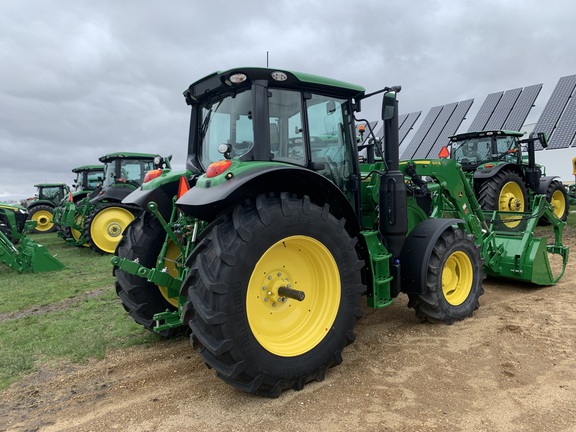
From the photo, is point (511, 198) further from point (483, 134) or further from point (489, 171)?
point (483, 134)

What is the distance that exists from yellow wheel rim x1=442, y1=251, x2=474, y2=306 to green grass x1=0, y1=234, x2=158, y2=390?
2983 millimetres

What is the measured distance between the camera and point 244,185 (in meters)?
2.80

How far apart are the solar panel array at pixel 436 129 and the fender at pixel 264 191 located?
1724 cm

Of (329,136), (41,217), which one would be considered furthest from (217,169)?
(41,217)

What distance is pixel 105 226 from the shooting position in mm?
10320

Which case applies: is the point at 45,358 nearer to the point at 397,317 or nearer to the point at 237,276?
the point at 237,276

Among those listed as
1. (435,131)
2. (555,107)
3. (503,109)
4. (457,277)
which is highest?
(503,109)

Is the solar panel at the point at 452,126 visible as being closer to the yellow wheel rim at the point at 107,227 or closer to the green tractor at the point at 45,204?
the yellow wheel rim at the point at 107,227

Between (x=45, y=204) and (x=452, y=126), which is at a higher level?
(x=452, y=126)

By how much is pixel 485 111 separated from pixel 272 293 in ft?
69.8

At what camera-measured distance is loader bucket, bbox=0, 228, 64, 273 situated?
7.78m

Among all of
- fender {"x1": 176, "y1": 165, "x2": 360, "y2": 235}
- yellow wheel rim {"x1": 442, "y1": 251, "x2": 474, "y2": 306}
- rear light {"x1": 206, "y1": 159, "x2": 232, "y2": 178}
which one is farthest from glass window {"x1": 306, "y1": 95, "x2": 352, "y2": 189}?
yellow wheel rim {"x1": 442, "y1": 251, "x2": 474, "y2": 306}

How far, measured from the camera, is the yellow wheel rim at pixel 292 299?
293 centimetres

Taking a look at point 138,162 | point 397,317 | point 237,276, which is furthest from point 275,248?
point 138,162
